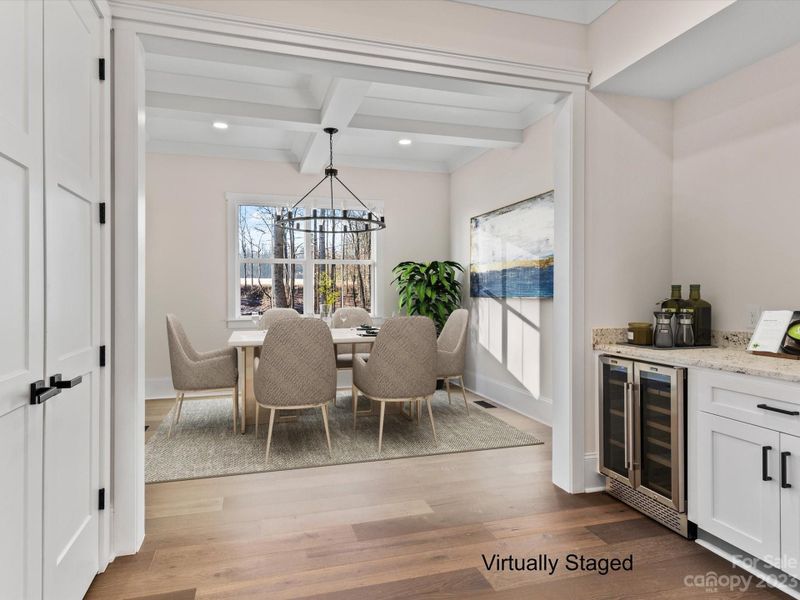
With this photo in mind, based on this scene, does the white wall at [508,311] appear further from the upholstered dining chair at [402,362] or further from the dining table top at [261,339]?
the dining table top at [261,339]

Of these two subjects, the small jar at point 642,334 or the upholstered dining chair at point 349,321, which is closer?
the small jar at point 642,334

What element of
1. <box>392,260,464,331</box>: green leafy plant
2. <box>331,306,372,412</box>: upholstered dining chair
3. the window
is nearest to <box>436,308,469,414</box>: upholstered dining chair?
<box>392,260,464,331</box>: green leafy plant

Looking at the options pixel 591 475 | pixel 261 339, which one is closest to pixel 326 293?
pixel 261 339

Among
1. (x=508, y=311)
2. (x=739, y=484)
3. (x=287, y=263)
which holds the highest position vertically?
(x=287, y=263)

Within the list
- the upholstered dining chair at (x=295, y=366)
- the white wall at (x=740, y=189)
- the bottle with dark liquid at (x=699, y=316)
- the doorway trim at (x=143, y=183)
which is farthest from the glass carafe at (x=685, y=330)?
the upholstered dining chair at (x=295, y=366)

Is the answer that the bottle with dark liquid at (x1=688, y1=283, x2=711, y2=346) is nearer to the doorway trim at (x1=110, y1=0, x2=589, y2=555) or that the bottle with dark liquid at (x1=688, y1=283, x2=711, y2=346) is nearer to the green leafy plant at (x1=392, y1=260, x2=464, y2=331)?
the doorway trim at (x1=110, y1=0, x2=589, y2=555)

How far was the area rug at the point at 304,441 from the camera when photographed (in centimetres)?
335

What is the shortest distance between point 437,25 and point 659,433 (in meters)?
2.36

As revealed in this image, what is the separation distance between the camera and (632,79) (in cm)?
278

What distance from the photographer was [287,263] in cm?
608

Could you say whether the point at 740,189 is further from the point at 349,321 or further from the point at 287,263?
the point at 287,263
